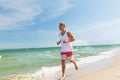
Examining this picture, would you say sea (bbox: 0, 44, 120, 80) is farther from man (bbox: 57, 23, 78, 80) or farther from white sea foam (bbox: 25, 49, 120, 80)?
man (bbox: 57, 23, 78, 80)

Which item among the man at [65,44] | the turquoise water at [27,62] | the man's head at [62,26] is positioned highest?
the man's head at [62,26]

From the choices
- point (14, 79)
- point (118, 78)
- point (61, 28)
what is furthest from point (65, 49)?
point (14, 79)

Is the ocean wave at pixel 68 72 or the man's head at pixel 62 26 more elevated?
the man's head at pixel 62 26

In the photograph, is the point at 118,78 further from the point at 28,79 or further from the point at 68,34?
the point at 28,79

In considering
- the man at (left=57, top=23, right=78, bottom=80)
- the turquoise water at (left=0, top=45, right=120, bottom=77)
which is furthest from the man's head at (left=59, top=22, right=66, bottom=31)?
the turquoise water at (left=0, top=45, right=120, bottom=77)

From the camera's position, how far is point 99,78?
716 cm

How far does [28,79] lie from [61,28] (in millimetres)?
2670

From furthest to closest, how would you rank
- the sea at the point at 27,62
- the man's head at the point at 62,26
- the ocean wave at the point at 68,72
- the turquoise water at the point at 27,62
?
the turquoise water at the point at 27,62 → the sea at the point at 27,62 → the ocean wave at the point at 68,72 → the man's head at the point at 62,26

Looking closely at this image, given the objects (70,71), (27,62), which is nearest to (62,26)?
(70,71)

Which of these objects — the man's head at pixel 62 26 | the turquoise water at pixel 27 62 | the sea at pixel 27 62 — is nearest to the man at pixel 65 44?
the man's head at pixel 62 26

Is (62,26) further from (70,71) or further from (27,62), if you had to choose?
(27,62)

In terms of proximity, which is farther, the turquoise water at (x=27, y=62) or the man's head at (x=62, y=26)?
the turquoise water at (x=27, y=62)

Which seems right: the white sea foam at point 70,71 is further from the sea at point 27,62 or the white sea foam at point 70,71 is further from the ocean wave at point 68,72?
the sea at point 27,62

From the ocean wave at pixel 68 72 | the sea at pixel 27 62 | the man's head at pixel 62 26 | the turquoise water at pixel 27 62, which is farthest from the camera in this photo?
the turquoise water at pixel 27 62
